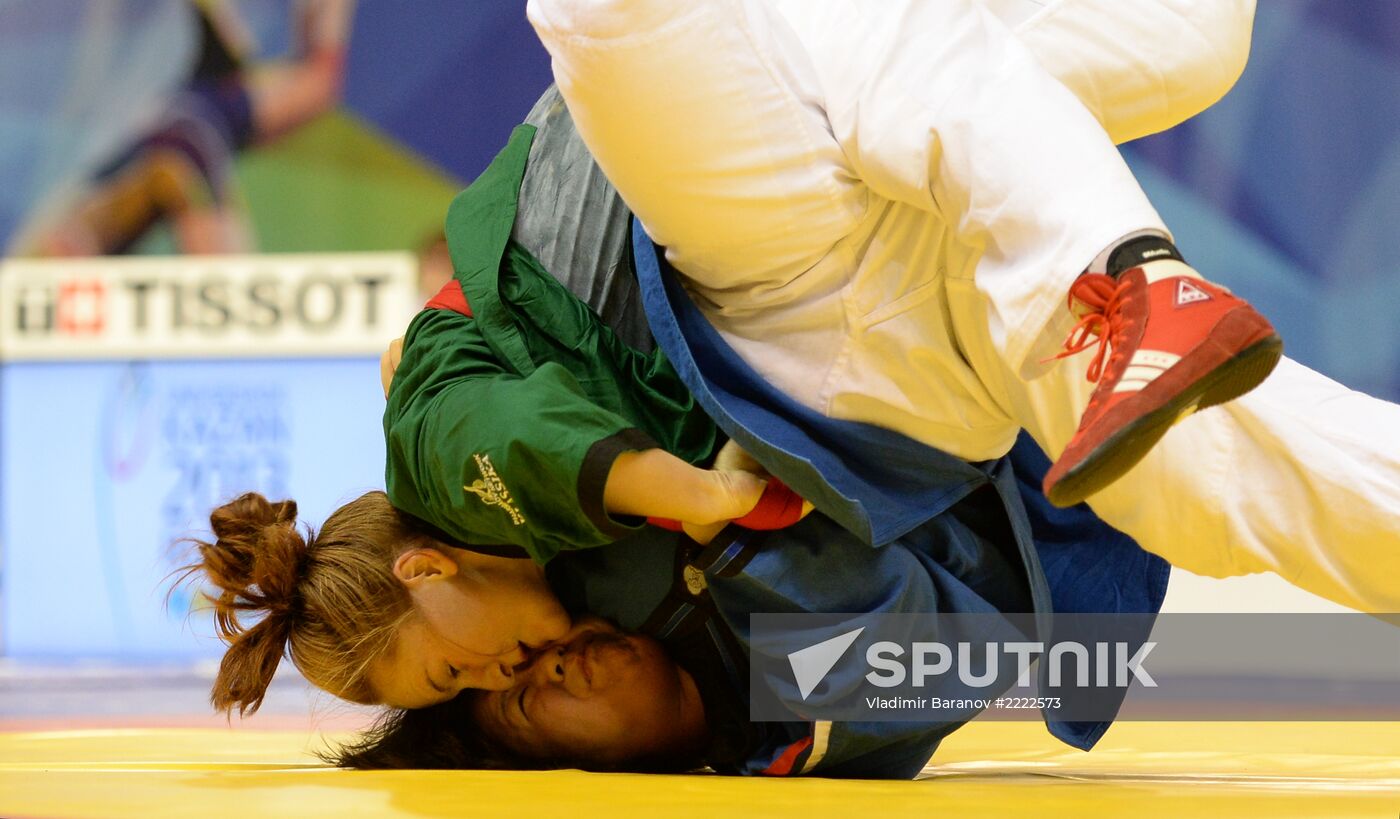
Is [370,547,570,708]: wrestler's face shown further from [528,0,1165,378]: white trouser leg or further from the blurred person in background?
the blurred person in background

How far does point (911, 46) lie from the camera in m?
1.27

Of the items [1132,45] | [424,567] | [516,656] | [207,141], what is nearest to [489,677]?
[516,656]

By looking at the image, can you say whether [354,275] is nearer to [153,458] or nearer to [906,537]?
[153,458]

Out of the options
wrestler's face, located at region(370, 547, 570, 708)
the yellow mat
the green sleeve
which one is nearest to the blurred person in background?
the yellow mat

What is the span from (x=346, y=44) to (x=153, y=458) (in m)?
1.48

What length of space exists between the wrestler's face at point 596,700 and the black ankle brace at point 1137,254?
82 cm

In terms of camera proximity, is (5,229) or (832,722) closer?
(832,722)

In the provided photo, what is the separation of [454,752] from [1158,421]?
3.51 feet

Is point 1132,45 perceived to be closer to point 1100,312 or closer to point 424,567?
point 1100,312

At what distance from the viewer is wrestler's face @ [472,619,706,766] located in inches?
66.7

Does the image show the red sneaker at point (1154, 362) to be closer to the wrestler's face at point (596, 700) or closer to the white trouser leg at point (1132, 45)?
the white trouser leg at point (1132, 45)

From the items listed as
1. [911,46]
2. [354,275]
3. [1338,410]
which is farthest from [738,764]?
[354,275]

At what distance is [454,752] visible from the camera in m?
1.78

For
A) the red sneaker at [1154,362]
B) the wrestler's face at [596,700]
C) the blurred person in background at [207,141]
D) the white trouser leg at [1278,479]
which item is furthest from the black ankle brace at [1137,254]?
the blurred person in background at [207,141]
